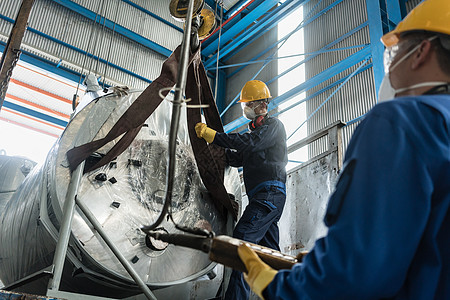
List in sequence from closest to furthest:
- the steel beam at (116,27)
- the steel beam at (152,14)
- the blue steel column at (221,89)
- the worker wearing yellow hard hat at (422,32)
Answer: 1. the worker wearing yellow hard hat at (422,32)
2. the steel beam at (116,27)
3. the steel beam at (152,14)
4. the blue steel column at (221,89)

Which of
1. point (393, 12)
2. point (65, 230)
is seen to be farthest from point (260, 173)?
point (393, 12)

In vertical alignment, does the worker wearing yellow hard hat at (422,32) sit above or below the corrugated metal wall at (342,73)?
below

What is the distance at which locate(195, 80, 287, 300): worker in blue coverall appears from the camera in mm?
3291

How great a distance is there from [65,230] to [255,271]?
1.66m

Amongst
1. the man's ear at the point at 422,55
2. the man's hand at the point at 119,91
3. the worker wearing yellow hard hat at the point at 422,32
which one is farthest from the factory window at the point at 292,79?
the man's ear at the point at 422,55

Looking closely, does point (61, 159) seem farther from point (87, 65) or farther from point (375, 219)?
point (87, 65)

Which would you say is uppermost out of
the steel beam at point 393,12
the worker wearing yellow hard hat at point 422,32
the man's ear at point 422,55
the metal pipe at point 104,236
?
the steel beam at point 393,12

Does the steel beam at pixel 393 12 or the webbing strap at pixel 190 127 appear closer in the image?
the webbing strap at pixel 190 127

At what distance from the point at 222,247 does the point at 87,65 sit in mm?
9792

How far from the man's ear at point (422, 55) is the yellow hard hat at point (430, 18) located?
0.06 meters

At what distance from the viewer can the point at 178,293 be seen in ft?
11.6

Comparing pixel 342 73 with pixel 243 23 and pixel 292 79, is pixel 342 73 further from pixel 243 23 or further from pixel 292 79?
pixel 243 23

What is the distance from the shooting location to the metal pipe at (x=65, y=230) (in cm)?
241

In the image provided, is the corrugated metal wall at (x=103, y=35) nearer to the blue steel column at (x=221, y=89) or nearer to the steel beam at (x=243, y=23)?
the steel beam at (x=243, y=23)
